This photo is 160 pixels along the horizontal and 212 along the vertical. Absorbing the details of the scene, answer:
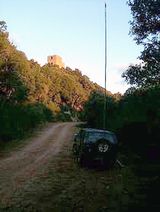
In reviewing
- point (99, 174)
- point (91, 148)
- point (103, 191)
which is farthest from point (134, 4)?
point (103, 191)

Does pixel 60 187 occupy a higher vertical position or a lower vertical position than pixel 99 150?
lower

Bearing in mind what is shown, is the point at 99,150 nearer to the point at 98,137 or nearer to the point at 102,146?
the point at 102,146

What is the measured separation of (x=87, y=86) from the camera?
154 m

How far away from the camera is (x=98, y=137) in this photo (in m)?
23.2

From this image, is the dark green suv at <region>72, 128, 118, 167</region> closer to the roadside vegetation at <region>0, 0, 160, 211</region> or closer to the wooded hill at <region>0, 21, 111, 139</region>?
the roadside vegetation at <region>0, 0, 160, 211</region>

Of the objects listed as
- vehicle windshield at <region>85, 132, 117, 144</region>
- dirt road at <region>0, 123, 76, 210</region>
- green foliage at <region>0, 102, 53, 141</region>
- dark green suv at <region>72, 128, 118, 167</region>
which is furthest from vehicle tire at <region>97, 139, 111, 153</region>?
green foliage at <region>0, 102, 53, 141</region>

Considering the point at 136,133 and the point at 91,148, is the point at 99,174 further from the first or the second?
the point at 136,133

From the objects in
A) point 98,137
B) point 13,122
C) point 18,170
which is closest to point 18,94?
point 13,122

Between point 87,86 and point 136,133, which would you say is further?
point 87,86

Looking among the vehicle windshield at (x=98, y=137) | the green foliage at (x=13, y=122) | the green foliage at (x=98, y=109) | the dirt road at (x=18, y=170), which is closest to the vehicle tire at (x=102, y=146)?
the vehicle windshield at (x=98, y=137)

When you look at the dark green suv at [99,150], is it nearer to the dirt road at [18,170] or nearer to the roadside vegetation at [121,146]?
the roadside vegetation at [121,146]

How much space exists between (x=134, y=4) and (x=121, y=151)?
399 inches

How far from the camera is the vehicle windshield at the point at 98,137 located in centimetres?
2300

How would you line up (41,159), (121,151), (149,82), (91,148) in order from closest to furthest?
(91,148), (41,159), (149,82), (121,151)
